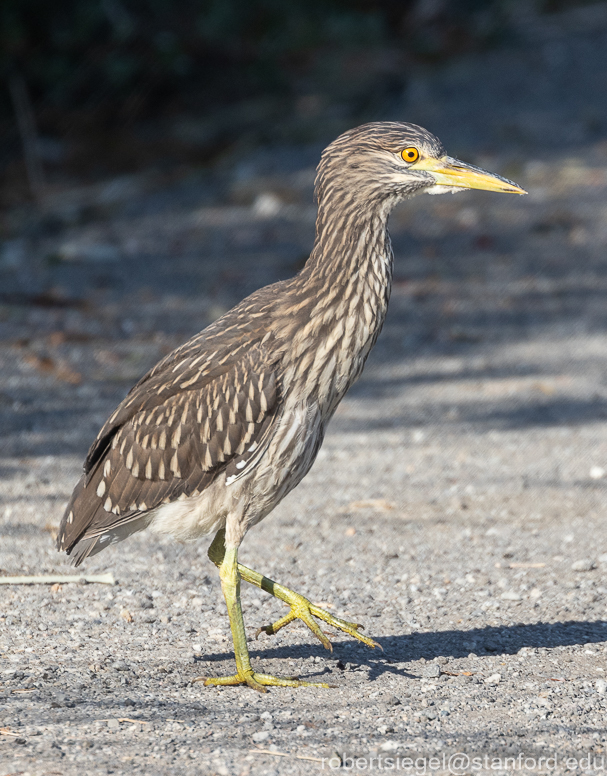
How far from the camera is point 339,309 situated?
4.42m

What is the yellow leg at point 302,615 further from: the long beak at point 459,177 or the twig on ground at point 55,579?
the long beak at point 459,177

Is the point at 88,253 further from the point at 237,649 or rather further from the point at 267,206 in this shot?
the point at 237,649

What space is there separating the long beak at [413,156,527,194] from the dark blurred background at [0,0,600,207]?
31.6ft

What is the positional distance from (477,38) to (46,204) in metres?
10.5

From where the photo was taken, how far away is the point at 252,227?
12.2 metres

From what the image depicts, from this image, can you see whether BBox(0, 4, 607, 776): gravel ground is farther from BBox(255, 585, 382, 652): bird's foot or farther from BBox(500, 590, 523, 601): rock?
BBox(255, 585, 382, 652): bird's foot

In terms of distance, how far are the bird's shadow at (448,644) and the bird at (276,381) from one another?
153 mm

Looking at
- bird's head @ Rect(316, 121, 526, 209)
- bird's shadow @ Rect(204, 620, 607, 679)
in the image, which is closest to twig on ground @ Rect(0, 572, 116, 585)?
bird's shadow @ Rect(204, 620, 607, 679)

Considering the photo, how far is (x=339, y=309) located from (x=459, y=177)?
748 mm

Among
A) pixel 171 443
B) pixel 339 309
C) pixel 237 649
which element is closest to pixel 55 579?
pixel 171 443

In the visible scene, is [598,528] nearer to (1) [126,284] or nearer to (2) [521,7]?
(1) [126,284]

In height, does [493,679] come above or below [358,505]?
below

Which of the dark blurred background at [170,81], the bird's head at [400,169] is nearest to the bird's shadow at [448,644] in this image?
the bird's head at [400,169]

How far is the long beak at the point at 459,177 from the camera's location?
4457mm
